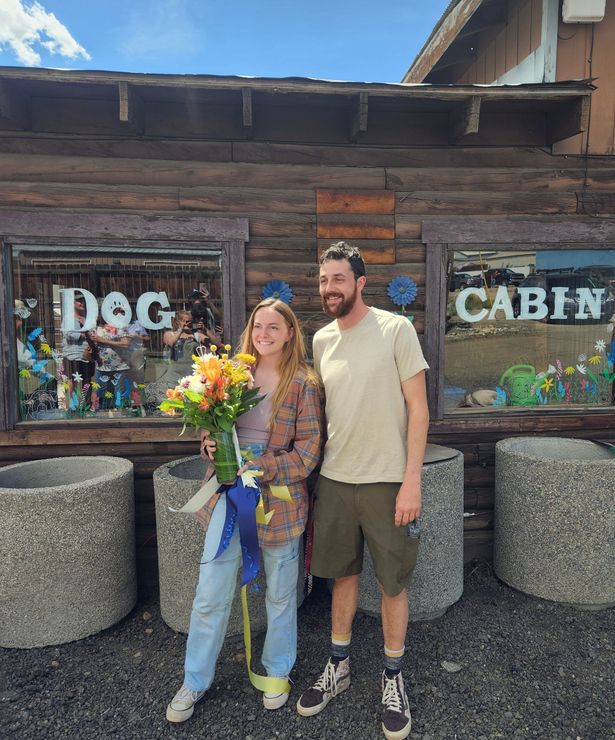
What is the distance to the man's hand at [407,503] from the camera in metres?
2.49

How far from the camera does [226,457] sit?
2.56 m

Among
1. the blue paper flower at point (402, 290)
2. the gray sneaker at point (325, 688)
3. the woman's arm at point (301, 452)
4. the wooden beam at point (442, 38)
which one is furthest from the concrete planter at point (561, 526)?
the wooden beam at point (442, 38)

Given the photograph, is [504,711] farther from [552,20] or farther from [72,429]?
[552,20]

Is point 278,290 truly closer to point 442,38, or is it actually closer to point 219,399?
point 219,399

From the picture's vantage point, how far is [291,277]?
4023 mm

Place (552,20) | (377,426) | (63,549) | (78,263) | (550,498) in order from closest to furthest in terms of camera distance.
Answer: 1. (377,426)
2. (63,549)
3. (550,498)
4. (78,263)
5. (552,20)

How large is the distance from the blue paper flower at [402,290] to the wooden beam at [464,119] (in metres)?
1.09

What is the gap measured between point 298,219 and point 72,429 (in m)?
2.27

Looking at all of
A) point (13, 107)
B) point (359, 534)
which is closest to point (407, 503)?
point (359, 534)

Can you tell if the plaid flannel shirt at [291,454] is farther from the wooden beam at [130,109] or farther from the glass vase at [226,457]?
the wooden beam at [130,109]

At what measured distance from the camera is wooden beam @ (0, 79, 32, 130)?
349 centimetres

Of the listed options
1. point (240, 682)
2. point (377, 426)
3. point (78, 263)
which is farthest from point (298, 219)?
point (240, 682)

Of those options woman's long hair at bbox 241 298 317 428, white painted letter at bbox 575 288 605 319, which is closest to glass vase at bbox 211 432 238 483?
woman's long hair at bbox 241 298 317 428

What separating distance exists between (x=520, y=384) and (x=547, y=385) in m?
0.23
